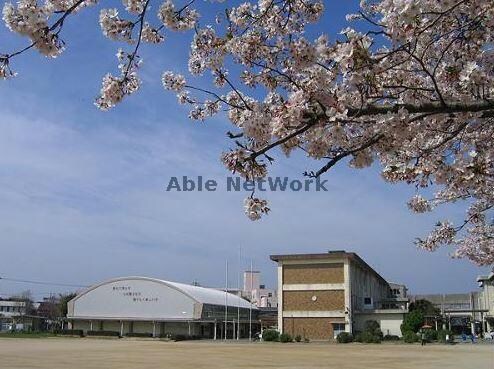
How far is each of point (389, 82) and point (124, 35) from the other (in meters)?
2.50

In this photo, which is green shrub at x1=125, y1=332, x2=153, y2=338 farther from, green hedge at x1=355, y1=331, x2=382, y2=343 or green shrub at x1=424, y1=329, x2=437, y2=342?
green shrub at x1=424, y1=329, x2=437, y2=342

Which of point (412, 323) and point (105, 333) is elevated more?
point (412, 323)

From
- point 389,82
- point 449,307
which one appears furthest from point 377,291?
point 389,82

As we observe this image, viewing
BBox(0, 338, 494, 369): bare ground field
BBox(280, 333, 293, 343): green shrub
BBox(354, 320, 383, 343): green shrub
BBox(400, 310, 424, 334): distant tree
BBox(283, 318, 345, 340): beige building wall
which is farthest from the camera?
BBox(283, 318, 345, 340): beige building wall

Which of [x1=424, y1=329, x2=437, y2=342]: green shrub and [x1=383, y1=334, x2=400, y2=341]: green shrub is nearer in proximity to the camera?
[x1=424, y1=329, x2=437, y2=342]: green shrub

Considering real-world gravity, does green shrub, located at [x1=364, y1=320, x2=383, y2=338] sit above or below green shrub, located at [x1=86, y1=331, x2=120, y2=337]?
above

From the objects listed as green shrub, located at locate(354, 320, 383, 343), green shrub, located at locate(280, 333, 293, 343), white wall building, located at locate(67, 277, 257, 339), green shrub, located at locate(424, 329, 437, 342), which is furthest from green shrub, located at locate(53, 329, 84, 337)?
green shrub, located at locate(424, 329, 437, 342)

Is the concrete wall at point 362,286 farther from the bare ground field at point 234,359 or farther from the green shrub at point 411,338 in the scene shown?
the bare ground field at point 234,359

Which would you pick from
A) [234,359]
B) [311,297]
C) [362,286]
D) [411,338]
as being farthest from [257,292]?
[234,359]

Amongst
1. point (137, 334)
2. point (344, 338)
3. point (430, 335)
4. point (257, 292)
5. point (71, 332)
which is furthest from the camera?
point (257, 292)

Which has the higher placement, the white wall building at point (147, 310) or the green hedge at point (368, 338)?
the white wall building at point (147, 310)

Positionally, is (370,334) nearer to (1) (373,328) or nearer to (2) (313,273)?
(1) (373,328)

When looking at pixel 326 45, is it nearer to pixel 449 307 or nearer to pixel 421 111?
pixel 421 111

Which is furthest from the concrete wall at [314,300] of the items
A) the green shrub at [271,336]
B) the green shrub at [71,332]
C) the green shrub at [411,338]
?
the green shrub at [71,332]
